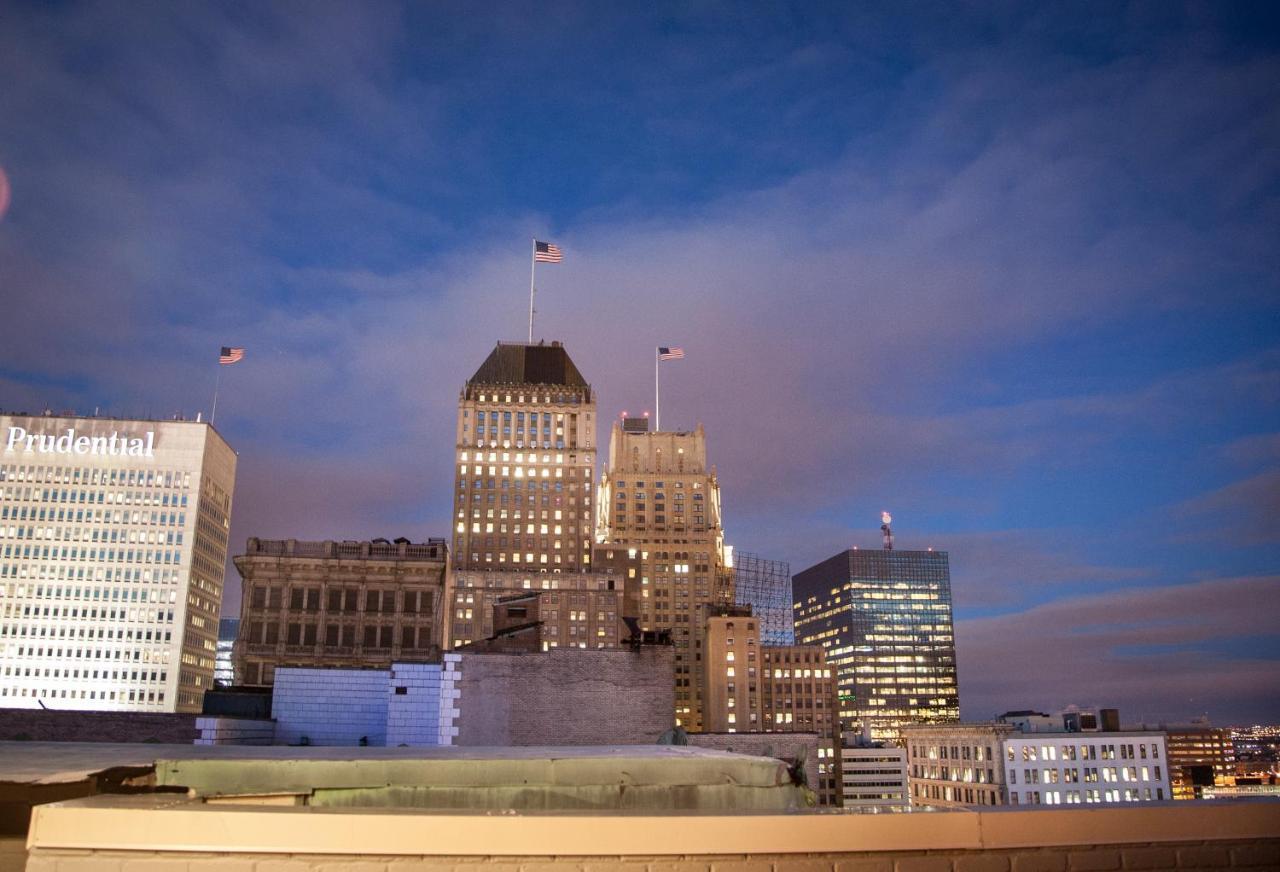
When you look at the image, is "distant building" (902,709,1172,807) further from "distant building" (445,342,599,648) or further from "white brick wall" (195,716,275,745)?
"white brick wall" (195,716,275,745)

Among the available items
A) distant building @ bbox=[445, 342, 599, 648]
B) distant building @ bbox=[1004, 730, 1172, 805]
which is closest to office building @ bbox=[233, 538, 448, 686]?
distant building @ bbox=[445, 342, 599, 648]

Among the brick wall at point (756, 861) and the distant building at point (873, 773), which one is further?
the distant building at point (873, 773)

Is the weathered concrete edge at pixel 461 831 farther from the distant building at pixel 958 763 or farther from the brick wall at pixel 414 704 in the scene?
the distant building at pixel 958 763

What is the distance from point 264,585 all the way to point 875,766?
4605 inches

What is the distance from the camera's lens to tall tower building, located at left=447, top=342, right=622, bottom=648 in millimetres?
152500

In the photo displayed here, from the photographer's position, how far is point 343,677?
4975 cm

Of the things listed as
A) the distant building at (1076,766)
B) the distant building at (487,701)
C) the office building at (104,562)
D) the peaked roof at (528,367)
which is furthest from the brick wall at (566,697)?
the peaked roof at (528,367)

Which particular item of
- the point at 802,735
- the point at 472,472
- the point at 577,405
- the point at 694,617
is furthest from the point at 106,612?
the point at 802,735

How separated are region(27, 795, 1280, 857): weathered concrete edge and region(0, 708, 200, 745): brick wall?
44.0 metres

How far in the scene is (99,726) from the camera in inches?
1826

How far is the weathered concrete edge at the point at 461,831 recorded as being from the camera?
6.43 meters

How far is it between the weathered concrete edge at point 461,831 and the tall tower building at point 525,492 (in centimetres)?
14599

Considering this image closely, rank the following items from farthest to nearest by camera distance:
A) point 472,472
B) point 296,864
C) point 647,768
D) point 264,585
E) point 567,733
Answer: point 472,472 → point 264,585 → point 567,733 → point 647,768 → point 296,864

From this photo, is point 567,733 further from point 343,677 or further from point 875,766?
point 875,766
